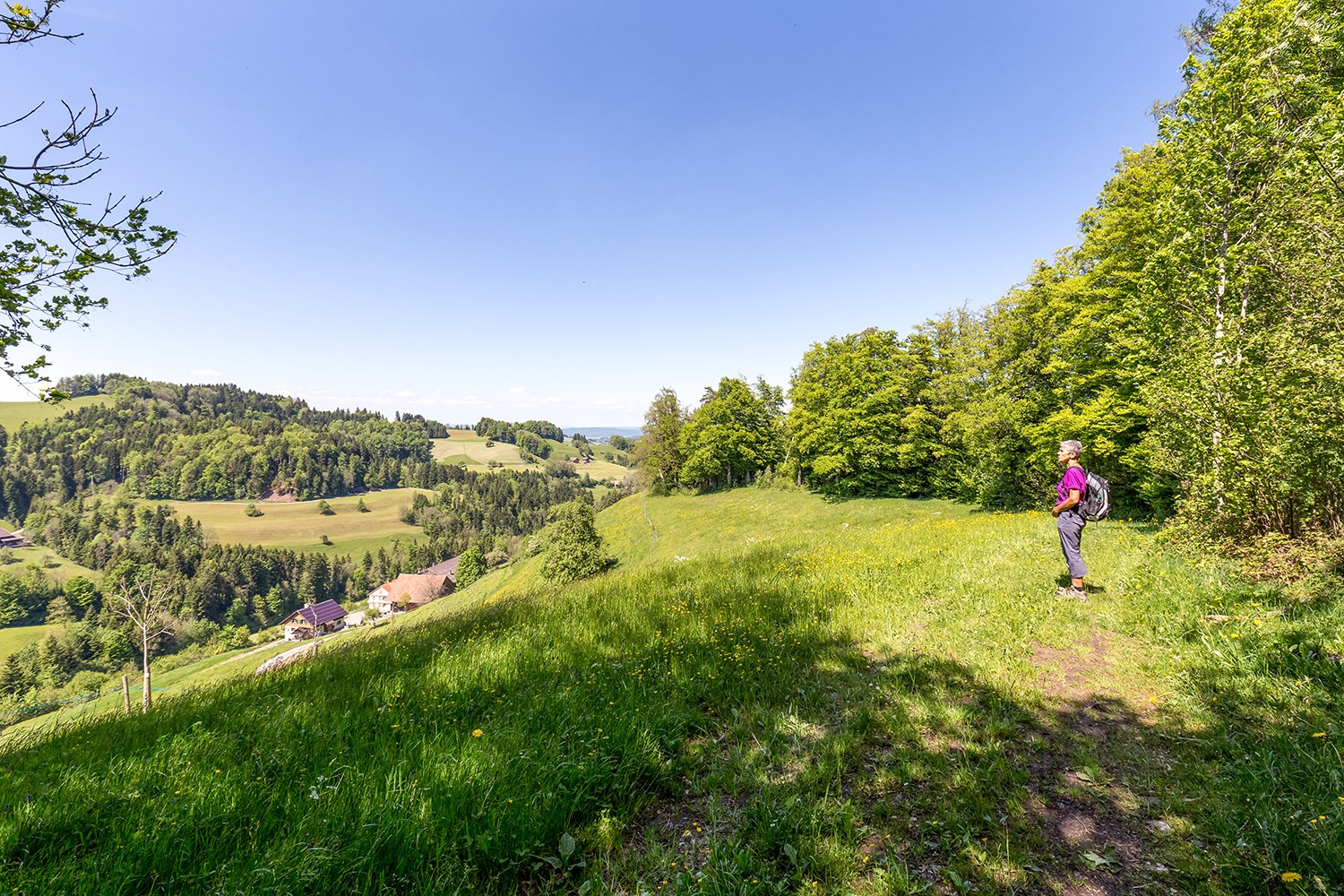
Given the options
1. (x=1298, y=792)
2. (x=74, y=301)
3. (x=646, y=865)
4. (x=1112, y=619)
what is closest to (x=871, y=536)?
(x=1112, y=619)

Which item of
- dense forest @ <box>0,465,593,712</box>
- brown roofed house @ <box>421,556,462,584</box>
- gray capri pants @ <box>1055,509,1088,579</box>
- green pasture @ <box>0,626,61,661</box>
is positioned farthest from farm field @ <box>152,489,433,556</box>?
gray capri pants @ <box>1055,509,1088,579</box>

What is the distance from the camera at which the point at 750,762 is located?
429cm

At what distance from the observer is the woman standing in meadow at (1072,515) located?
8.08 m

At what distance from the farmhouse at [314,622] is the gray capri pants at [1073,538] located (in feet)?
415

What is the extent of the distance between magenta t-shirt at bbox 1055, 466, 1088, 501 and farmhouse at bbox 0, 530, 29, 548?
283061 millimetres

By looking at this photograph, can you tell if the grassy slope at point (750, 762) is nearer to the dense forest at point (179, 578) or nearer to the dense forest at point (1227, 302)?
the dense forest at point (1227, 302)

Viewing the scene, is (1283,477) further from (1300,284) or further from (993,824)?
(993,824)

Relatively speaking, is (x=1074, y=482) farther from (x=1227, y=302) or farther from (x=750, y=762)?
(x=750, y=762)

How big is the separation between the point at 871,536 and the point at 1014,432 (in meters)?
16.0

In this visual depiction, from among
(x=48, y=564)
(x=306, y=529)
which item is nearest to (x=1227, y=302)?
(x=306, y=529)

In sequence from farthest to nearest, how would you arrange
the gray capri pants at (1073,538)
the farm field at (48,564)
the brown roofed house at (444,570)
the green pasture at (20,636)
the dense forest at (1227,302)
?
the farm field at (48,564) → the brown roofed house at (444,570) → the green pasture at (20,636) → the gray capri pants at (1073,538) → the dense forest at (1227,302)

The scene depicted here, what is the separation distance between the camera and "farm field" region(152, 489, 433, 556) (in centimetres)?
16062

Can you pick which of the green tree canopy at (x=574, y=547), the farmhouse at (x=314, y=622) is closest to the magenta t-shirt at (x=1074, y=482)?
the green tree canopy at (x=574, y=547)

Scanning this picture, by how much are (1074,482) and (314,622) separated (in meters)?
131
